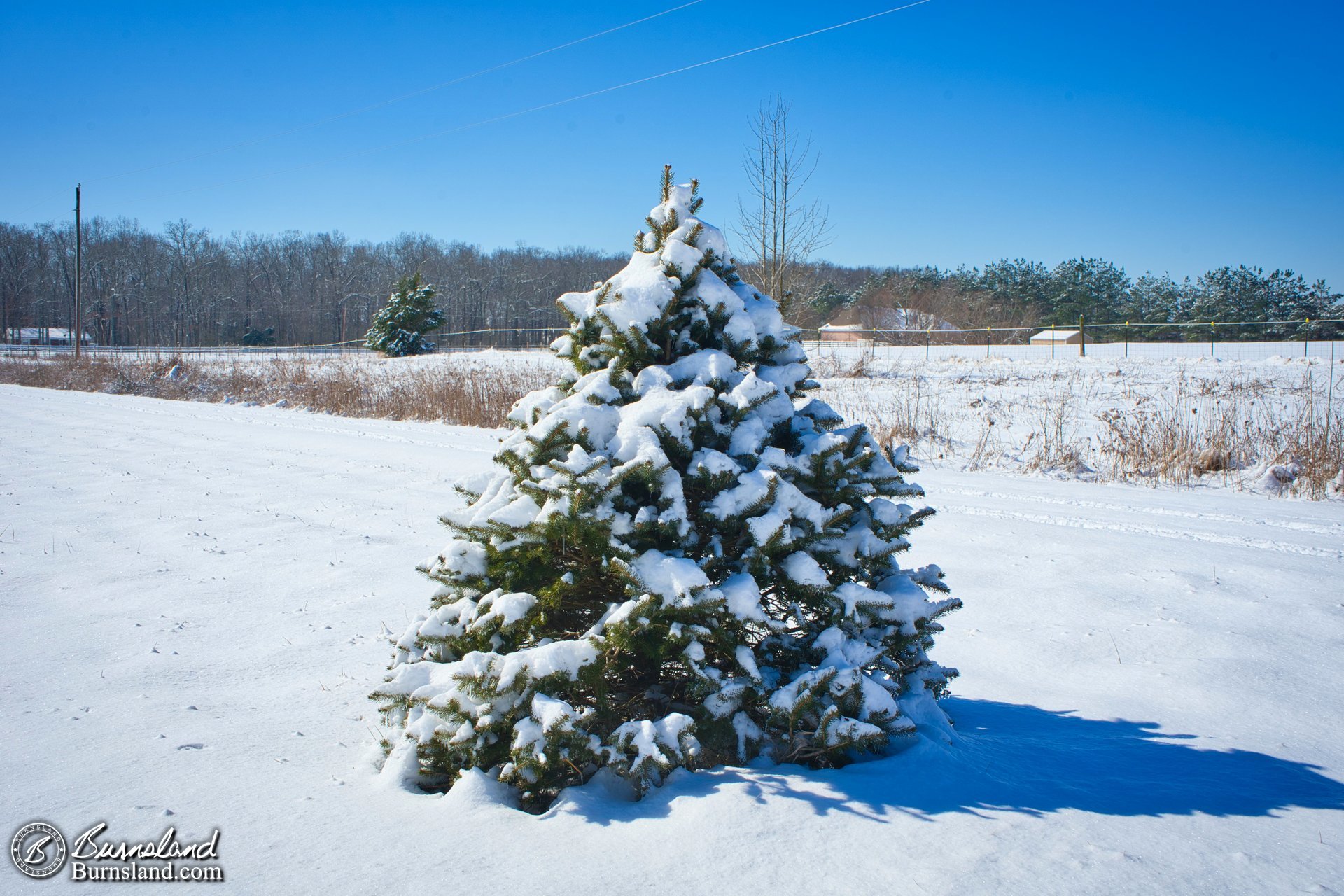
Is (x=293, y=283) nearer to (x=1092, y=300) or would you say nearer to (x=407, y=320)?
(x=407, y=320)

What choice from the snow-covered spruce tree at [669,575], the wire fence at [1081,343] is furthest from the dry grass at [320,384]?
the snow-covered spruce tree at [669,575]

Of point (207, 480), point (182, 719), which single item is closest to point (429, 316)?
point (207, 480)

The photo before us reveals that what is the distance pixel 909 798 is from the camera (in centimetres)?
213

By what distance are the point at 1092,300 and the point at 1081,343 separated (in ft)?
102

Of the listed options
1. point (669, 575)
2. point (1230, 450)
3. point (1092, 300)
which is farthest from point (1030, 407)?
point (1092, 300)

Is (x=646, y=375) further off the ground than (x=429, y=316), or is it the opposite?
(x=429, y=316)

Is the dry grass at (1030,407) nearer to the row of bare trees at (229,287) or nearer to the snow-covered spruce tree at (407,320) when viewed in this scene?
the snow-covered spruce tree at (407,320)

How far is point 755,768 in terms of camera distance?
2.31 meters

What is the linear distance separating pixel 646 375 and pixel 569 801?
4.33ft

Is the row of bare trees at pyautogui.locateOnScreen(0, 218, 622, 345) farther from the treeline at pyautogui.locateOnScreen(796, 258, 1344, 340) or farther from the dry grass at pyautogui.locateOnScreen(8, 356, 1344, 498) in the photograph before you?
the dry grass at pyautogui.locateOnScreen(8, 356, 1344, 498)

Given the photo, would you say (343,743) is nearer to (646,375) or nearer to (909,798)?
(646,375)

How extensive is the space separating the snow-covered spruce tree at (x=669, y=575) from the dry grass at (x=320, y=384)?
10469mm

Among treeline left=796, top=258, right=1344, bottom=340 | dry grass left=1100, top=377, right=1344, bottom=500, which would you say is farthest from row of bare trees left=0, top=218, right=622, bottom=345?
dry grass left=1100, top=377, right=1344, bottom=500

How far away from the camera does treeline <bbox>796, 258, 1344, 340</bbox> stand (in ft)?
133
